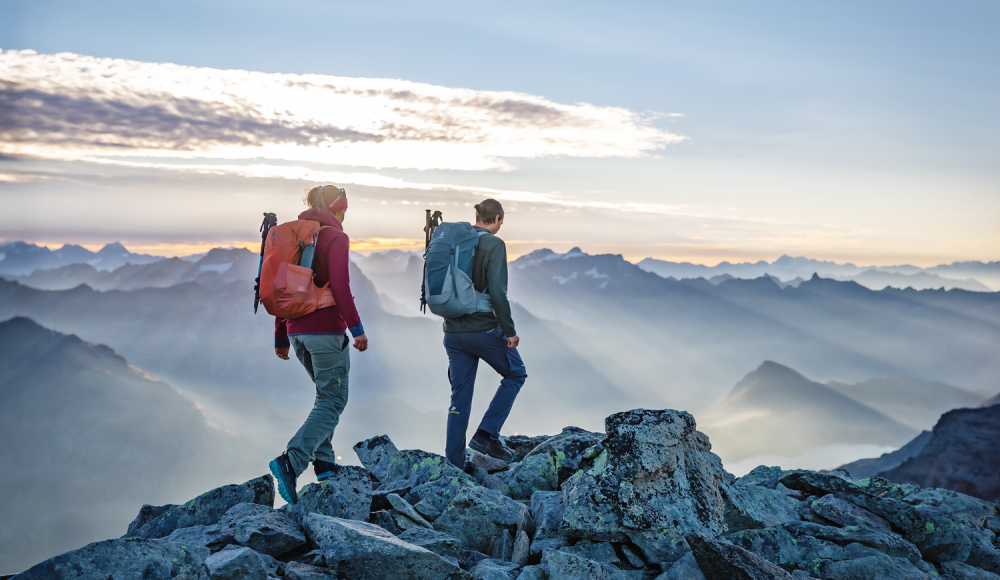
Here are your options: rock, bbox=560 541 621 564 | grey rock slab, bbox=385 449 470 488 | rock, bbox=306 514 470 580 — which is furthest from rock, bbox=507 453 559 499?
rock, bbox=306 514 470 580

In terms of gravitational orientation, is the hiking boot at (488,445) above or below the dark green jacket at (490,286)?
below

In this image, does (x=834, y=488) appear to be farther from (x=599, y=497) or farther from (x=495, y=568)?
(x=495, y=568)

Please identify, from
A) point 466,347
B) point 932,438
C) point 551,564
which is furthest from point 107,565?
point 932,438

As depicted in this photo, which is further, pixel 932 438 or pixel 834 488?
pixel 932 438

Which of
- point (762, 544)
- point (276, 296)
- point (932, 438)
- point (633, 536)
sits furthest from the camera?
point (932, 438)

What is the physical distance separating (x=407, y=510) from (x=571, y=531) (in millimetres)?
1940

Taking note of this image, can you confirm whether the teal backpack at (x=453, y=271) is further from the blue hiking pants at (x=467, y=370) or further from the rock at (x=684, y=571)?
the rock at (x=684, y=571)

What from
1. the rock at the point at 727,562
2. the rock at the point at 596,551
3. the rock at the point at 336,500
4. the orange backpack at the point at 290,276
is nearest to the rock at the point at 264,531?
the rock at the point at 336,500

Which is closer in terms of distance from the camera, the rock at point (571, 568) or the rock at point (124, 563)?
the rock at point (124, 563)

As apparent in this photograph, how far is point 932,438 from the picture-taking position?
94000mm

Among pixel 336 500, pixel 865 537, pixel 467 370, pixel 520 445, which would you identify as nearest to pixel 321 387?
pixel 336 500

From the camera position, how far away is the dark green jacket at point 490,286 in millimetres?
8109

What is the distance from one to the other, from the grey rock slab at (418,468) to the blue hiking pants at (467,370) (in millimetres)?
310

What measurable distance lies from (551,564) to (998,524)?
8.39 m
